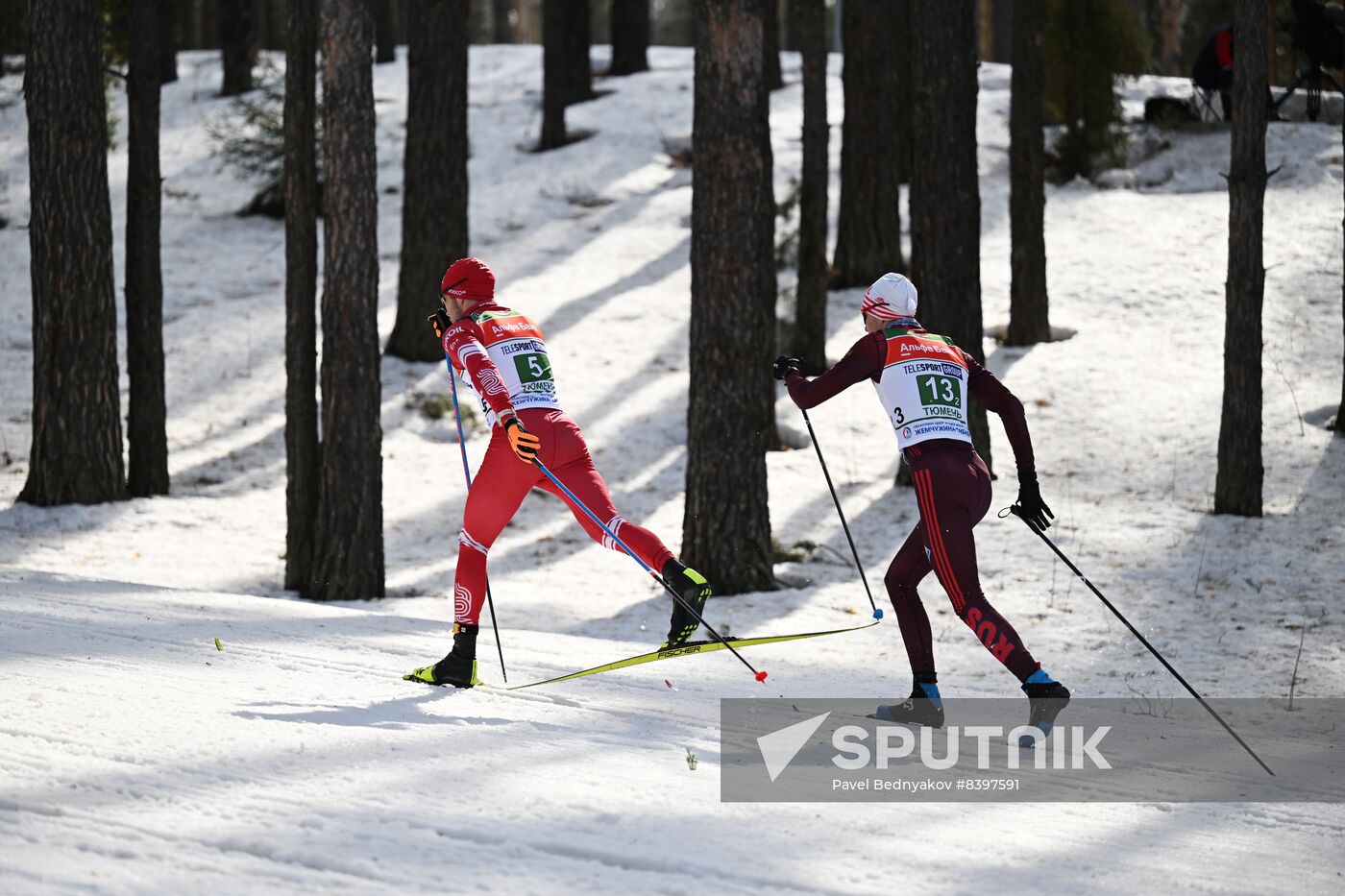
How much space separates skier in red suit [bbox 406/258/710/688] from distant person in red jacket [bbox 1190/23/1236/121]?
19.4 metres

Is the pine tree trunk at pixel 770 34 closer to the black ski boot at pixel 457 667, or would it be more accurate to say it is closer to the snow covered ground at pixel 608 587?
the snow covered ground at pixel 608 587

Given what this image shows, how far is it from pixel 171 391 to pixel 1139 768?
12610 mm

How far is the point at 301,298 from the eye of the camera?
10383 millimetres

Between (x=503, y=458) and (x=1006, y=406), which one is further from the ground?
(x=1006, y=406)

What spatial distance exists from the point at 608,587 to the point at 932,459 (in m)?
5.06

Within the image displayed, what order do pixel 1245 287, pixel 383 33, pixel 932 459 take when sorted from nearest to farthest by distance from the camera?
pixel 932 459 → pixel 1245 287 → pixel 383 33

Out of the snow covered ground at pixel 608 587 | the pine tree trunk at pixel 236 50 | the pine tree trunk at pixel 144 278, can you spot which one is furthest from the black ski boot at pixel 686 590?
the pine tree trunk at pixel 236 50

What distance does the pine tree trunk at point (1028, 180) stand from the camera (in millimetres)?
17000

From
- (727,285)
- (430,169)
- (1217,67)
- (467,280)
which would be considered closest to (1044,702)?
(467,280)

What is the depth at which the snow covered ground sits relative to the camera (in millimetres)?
4348

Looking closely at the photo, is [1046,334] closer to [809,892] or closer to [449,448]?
[449,448]

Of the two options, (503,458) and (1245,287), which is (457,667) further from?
(1245,287)

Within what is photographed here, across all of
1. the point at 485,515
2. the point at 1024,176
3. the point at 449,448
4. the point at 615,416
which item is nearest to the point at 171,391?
the point at 449,448

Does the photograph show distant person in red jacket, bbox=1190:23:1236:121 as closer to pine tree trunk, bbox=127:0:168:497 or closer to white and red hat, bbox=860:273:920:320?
pine tree trunk, bbox=127:0:168:497
